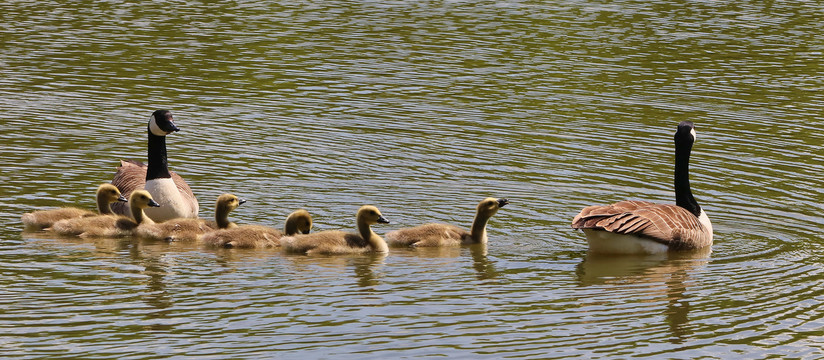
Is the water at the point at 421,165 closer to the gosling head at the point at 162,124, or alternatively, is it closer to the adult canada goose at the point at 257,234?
the adult canada goose at the point at 257,234

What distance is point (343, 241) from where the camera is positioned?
1416 centimetres

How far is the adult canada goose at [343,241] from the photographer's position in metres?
14.1

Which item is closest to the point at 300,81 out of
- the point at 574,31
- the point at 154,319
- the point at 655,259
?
the point at 574,31

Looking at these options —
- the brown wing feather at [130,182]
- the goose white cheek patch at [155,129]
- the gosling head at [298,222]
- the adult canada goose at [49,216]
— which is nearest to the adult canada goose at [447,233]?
the gosling head at [298,222]

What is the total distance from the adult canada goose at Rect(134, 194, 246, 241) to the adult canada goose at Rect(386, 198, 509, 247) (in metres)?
1.82

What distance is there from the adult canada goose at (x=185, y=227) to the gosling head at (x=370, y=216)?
155 centimetres

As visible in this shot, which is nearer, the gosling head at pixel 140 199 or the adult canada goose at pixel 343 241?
the adult canada goose at pixel 343 241

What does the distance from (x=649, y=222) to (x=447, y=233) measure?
2.19 m

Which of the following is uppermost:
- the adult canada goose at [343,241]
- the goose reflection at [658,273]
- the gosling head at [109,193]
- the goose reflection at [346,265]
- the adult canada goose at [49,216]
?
the gosling head at [109,193]

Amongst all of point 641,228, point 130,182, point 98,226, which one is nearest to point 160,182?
point 130,182

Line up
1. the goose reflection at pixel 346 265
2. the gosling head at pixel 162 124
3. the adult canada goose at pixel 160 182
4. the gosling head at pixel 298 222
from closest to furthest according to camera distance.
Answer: the goose reflection at pixel 346 265, the gosling head at pixel 298 222, the adult canada goose at pixel 160 182, the gosling head at pixel 162 124

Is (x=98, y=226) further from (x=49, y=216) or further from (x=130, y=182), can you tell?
(x=130, y=182)

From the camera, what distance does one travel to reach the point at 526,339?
10.9 meters

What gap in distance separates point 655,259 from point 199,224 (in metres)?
5.04
